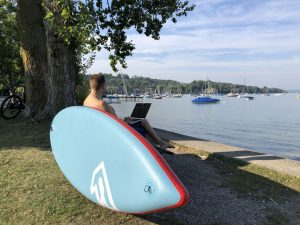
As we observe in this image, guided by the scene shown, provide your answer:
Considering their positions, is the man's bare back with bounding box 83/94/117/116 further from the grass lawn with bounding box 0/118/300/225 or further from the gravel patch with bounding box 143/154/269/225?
the gravel patch with bounding box 143/154/269/225

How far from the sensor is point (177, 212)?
551cm

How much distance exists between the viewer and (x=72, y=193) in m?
5.90

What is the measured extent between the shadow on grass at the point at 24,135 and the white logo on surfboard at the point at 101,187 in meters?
4.27

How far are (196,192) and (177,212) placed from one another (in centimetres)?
104

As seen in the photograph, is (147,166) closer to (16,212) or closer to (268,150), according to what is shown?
(16,212)

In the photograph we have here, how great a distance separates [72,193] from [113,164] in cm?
156

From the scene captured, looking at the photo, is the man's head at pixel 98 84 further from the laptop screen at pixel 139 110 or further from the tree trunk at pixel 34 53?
the tree trunk at pixel 34 53

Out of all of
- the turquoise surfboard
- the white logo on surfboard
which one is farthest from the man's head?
the white logo on surfboard

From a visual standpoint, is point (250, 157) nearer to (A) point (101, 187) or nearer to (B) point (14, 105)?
(A) point (101, 187)

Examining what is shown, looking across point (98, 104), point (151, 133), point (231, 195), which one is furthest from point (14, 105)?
point (231, 195)

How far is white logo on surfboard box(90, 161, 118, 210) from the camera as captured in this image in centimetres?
474

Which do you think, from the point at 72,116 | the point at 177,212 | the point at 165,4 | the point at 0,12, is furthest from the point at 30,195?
the point at 0,12

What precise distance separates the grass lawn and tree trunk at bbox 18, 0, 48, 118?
639cm

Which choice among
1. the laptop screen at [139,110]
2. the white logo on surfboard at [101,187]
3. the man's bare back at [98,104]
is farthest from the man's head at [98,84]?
the laptop screen at [139,110]
